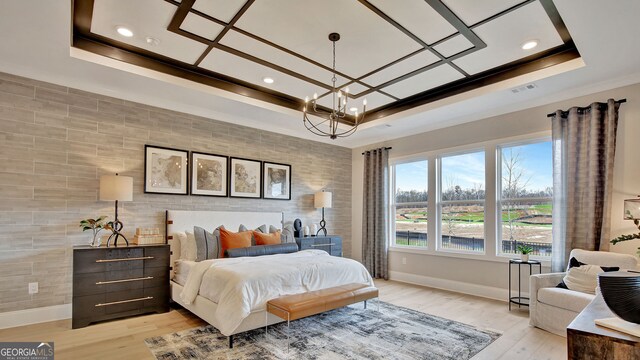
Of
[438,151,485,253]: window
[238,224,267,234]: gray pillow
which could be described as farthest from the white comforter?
[438,151,485,253]: window

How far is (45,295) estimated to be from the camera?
373cm

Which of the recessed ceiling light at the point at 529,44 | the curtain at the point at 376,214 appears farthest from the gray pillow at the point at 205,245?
the recessed ceiling light at the point at 529,44

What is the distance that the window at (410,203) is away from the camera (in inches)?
238

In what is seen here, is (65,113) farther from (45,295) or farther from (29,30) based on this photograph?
(45,295)

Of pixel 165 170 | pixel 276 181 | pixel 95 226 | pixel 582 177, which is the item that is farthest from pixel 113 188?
pixel 582 177

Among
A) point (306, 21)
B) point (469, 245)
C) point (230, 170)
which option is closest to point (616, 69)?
point (469, 245)

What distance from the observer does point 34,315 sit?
12.0 feet

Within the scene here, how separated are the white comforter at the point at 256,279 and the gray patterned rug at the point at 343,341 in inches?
12.4

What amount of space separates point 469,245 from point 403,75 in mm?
2970

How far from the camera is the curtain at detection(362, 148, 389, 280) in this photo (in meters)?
6.41

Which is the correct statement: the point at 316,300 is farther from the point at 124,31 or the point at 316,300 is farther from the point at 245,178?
the point at 124,31

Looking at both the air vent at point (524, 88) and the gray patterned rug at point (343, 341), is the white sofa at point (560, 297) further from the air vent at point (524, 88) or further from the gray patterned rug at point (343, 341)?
the air vent at point (524, 88)

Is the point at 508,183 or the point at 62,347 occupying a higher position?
the point at 508,183

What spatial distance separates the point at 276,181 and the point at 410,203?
8.40ft
